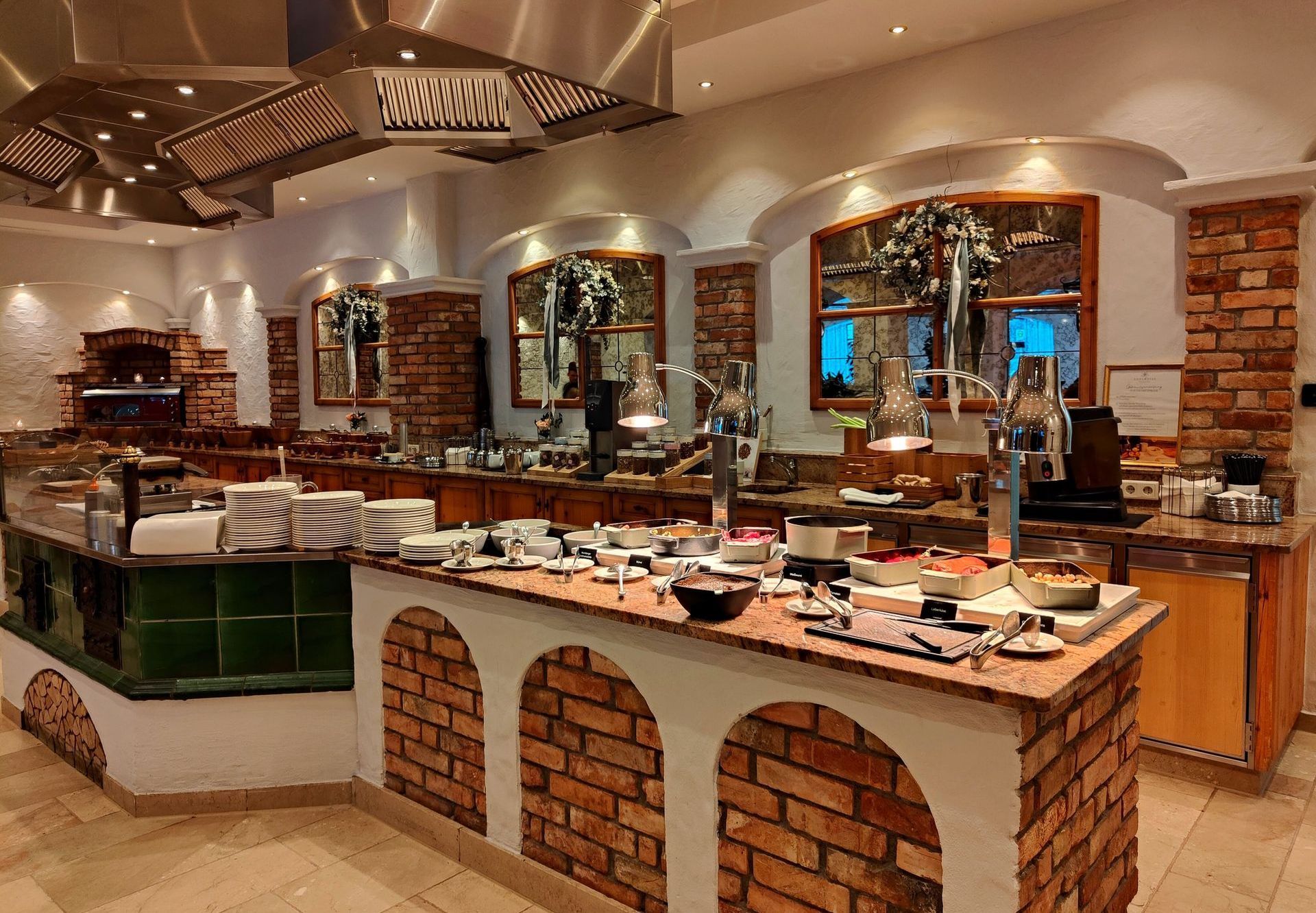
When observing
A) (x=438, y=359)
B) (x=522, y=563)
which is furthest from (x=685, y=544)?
(x=438, y=359)

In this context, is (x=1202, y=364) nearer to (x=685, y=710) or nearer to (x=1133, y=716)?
(x=1133, y=716)

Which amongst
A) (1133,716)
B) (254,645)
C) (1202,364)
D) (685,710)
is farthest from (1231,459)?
(254,645)

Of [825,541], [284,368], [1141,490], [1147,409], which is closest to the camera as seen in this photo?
[825,541]

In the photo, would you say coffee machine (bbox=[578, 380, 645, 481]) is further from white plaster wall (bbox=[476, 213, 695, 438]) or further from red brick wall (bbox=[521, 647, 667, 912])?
red brick wall (bbox=[521, 647, 667, 912])

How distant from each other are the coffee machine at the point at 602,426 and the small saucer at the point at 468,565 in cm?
302

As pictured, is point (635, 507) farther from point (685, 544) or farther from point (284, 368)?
point (284, 368)

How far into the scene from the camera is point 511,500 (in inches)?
251

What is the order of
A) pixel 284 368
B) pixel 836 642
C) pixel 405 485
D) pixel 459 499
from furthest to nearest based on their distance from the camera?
1. pixel 284 368
2. pixel 405 485
3. pixel 459 499
4. pixel 836 642

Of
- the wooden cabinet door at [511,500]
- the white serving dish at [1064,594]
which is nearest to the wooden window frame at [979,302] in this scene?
the wooden cabinet door at [511,500]

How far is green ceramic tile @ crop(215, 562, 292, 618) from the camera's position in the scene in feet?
11.3

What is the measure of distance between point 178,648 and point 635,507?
2838 millimetres

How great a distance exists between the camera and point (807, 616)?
7.70 feet

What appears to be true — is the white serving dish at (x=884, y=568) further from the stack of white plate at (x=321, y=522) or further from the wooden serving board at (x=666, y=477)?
the wooden serving board at (x=666, y=477)

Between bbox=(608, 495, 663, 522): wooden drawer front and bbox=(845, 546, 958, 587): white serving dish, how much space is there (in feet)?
9.60
